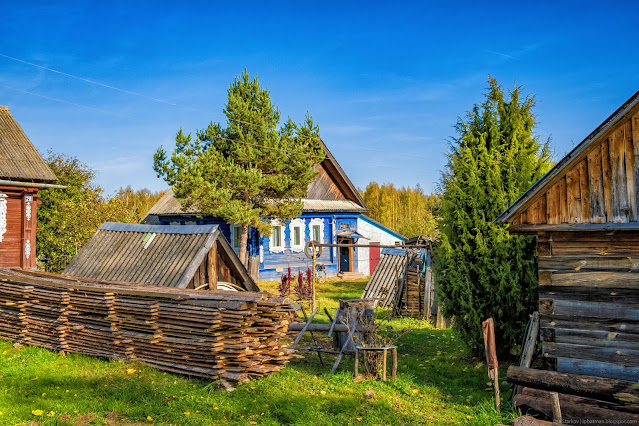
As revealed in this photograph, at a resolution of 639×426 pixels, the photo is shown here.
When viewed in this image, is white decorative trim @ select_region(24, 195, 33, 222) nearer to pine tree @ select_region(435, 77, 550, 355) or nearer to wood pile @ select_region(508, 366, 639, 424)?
pine tree @ select_region(435, 77, 550, 355)

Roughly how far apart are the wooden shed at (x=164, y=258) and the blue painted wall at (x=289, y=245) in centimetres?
1301

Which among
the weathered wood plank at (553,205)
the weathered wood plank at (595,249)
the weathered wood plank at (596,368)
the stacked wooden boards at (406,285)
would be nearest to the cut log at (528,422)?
the weathered wood plank at (596,368)

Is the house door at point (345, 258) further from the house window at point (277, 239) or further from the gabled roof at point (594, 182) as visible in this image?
the gabled roof at point (594, 182)

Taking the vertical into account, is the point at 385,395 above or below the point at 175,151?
below

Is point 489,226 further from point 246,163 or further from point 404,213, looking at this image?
point 404,213

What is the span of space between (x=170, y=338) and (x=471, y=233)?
21.3ft

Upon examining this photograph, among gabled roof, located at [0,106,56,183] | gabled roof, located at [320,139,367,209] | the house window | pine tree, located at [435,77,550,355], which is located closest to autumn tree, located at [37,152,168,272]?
gabled roof, located at [0,106,56,183]

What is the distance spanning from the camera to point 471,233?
35.7ft

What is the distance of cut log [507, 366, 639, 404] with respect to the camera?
22.0ft

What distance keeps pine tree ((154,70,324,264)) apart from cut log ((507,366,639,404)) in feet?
51.5

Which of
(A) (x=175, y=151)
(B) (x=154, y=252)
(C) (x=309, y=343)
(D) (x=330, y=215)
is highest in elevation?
(A) (x=175, y=151)

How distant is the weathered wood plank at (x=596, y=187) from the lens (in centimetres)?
747

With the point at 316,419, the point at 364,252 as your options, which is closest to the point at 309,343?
the point at 316,419

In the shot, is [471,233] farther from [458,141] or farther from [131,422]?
[131,422]
